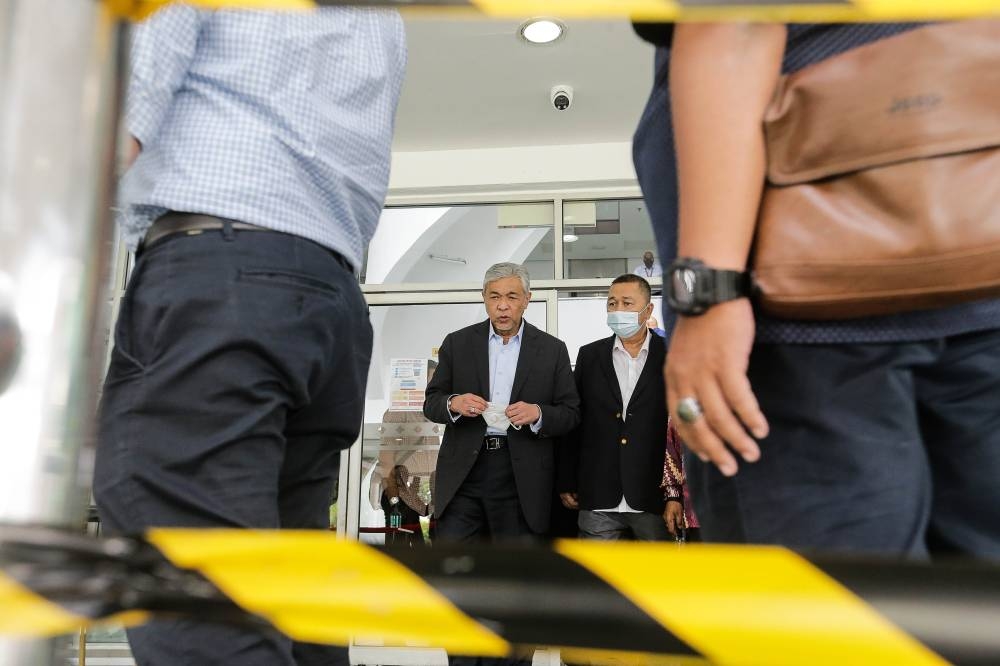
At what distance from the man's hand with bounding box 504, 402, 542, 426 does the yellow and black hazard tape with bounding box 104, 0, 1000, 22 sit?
2849 millimetres

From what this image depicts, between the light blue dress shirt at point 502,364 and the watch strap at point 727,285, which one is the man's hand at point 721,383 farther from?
the light blue dress shirt at point 502,364

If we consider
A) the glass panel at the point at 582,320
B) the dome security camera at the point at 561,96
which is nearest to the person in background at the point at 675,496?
the glass panel at the point at 582,320

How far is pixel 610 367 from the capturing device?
358 cm

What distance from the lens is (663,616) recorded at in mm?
381

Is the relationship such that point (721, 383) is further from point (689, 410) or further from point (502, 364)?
point (502, 364)

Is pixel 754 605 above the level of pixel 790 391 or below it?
below

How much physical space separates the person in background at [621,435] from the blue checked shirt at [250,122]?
2467mm

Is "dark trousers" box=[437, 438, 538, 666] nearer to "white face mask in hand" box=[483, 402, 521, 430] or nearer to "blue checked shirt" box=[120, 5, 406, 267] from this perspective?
"white face mask in hand" box=[483, 402, 521, 430]

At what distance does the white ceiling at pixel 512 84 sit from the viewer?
13.8ft

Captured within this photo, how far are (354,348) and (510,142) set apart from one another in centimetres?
430

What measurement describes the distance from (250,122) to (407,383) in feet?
13.5

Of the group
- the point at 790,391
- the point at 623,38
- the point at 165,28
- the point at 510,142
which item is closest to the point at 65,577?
the point at 790,391

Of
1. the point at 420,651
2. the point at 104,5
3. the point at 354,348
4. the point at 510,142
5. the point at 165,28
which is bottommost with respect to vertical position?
the point at 420,651

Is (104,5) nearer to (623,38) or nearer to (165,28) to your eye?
(165,28)
